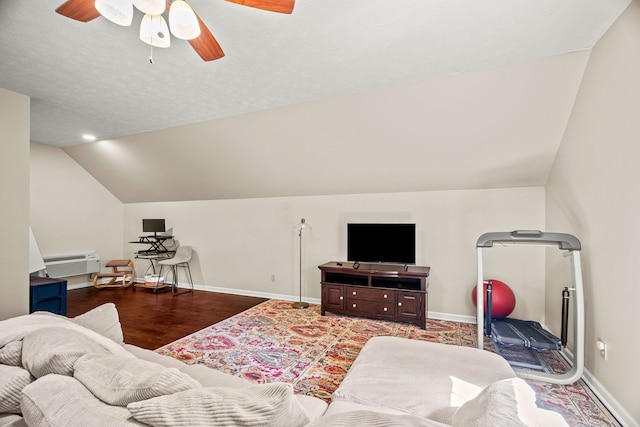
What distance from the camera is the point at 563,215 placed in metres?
3.17

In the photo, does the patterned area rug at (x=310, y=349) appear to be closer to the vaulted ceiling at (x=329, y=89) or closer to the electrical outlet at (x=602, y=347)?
the electrical outlet at (x=602, y=347)

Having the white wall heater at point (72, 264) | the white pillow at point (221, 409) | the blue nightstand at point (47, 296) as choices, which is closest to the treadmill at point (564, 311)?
the white pillow at point (221, 409)

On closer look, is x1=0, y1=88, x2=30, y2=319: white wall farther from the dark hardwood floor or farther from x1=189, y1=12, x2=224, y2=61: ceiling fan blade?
x1=189, y1=12, x2=224, y2=61: ceiling fan blade

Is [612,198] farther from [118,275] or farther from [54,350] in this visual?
[118,275]

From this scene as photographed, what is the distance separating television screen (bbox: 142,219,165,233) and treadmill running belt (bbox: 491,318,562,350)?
589 cm

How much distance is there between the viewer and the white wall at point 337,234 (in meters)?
3.91

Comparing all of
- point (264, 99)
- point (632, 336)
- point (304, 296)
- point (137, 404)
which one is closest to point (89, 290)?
point (304, 296)

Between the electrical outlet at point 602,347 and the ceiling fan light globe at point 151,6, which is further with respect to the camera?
the electrical outlet at point 602,347

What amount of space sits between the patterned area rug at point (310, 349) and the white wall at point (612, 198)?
318mm

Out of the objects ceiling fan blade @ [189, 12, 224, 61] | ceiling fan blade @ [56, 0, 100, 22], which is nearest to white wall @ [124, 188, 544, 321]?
ceiling fan blade @ [189, 12, 224, 61]

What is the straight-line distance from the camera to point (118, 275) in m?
6.06

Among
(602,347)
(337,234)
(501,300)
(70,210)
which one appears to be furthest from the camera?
(70,210)

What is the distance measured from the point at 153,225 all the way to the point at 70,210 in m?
1.51

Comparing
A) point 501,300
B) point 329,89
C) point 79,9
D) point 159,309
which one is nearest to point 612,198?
point 501,300
